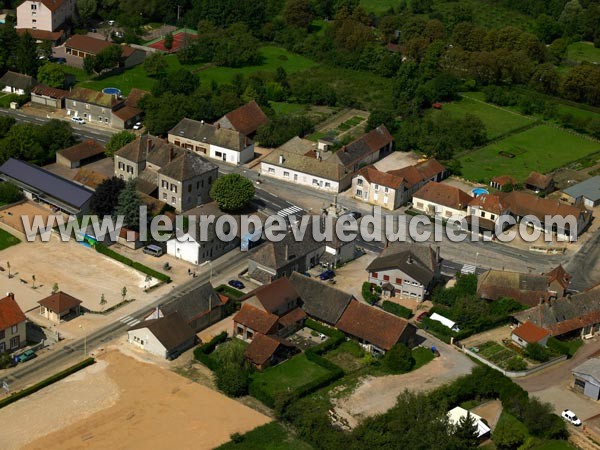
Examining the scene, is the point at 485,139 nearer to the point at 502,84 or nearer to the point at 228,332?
the point at 502,84

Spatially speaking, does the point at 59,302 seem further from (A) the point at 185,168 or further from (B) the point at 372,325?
(B) the point at 372,325

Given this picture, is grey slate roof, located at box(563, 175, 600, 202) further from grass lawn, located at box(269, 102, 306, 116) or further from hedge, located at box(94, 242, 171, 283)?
hedge, located at box(94, 242, 171, 283)

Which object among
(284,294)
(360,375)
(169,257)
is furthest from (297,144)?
(360,375)

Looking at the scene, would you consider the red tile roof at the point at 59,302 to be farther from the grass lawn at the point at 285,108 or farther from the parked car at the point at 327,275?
the grass lawn at the point at 285,108

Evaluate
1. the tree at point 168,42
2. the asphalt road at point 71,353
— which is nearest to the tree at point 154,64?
the tree at point 168,42

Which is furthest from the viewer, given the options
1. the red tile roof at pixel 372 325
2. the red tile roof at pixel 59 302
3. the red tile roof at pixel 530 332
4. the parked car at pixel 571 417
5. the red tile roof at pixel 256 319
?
the red tile roof at pixel 59 302

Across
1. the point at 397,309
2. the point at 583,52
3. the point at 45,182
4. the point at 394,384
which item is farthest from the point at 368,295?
the point at 583,52
